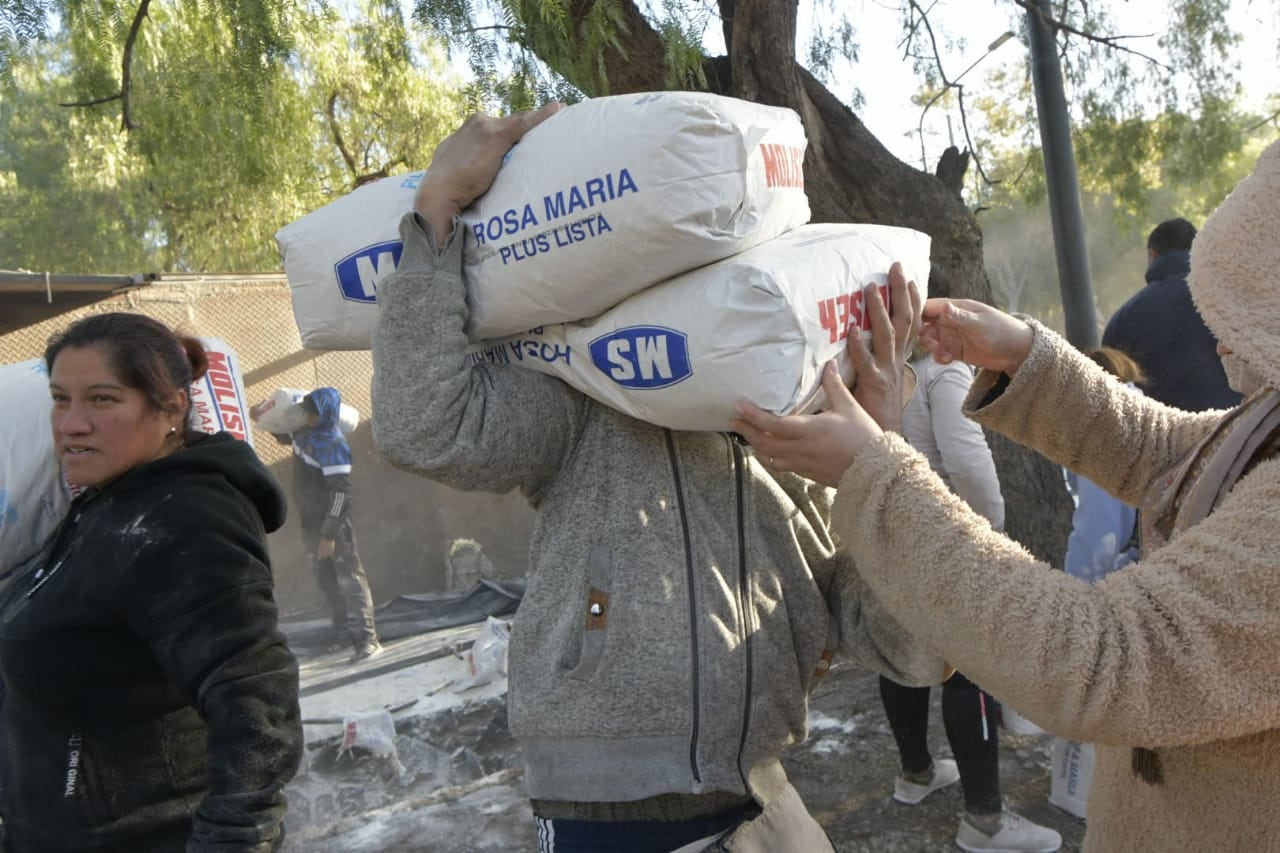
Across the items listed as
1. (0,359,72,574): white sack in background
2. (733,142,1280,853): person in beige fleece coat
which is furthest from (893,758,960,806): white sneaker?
(0,359,72,574): white sack in background

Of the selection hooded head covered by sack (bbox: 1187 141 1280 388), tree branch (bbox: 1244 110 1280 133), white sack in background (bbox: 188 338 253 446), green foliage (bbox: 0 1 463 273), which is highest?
green foliage (bbox: 0 1 463 273)

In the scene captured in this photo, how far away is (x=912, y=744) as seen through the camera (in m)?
3.81

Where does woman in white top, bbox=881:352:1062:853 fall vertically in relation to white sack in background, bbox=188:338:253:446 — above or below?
below

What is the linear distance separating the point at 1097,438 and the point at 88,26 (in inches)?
162

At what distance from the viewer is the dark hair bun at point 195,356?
2.22 m

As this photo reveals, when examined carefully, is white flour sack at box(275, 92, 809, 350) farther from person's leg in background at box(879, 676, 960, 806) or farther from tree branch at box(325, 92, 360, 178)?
tree branch at box(325, 92, 360, 178)

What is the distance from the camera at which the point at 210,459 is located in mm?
2010

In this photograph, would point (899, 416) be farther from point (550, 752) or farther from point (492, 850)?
point (492, 850)

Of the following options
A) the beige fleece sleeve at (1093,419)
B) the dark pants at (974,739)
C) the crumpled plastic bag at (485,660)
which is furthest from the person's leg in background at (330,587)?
the beige fleece sleeve at (1093,419)

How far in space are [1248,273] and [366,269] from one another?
1.28m

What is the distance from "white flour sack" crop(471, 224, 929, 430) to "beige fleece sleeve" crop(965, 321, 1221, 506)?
367 millimetres

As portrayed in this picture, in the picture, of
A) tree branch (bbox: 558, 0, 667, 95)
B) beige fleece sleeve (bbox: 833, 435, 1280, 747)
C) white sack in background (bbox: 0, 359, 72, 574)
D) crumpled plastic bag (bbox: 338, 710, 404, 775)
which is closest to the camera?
beige fleece sleeve (bbox: 833, 435, 1280, 747)

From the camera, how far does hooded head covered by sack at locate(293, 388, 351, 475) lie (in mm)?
7391

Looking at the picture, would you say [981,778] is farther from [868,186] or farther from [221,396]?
[221,396]
